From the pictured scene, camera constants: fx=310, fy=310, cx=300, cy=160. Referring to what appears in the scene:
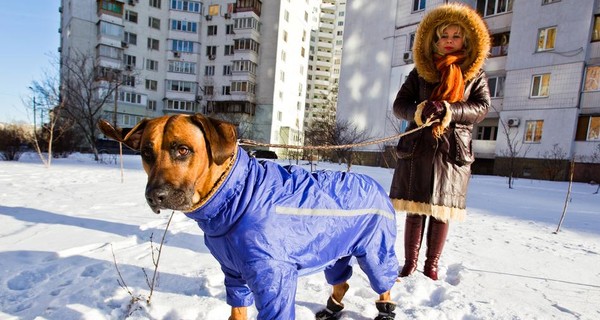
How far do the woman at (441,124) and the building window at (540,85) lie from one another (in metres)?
21.2

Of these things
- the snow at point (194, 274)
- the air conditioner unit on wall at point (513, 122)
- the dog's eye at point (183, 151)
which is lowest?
the snow at point (194, 274)

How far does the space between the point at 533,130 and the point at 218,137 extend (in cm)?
2340

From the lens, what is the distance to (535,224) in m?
5.79

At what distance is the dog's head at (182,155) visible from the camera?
1.46 m

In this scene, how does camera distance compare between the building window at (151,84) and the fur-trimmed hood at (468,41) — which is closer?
the fur-trimmed hood at (468,41)

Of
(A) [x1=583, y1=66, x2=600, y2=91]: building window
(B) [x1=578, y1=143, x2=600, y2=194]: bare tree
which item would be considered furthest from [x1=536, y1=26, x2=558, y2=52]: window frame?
(B) [x1=578, y1=143, x2=600, y2=194]: bare tree

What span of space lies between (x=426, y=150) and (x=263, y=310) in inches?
80.2

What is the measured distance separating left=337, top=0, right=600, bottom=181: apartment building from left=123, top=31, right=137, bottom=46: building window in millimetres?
30729

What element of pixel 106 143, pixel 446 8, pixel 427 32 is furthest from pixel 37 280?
pixel 106 143

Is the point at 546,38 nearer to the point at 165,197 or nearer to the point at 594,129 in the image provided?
the point at 594,129

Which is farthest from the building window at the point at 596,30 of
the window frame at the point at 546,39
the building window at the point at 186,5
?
the building window at the point at 186,5

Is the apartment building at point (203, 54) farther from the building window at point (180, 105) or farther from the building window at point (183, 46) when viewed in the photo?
the building window at point (180, 105)

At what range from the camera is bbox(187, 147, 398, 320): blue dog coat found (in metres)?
1.59

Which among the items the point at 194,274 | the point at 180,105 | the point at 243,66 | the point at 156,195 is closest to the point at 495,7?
the point at 243,66
